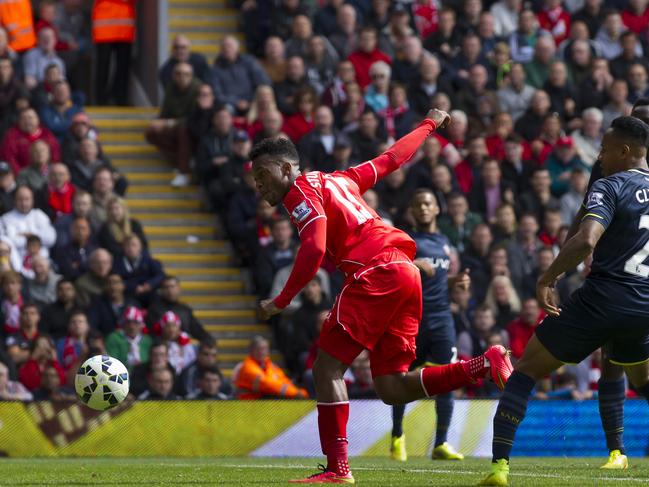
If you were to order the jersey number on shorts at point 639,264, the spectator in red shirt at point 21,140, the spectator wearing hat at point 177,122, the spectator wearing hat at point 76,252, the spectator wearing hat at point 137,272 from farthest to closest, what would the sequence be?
1. the spectator wearing hat at point 177,122
2. the spectator in red shirt at point 21,140
3. the spectator wearing hat at point 137,272
4. the spectator wearing hat at point 76,252
5. the jersey number on shorts at point 639,264

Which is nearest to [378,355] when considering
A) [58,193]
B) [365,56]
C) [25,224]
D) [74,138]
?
[25,224]

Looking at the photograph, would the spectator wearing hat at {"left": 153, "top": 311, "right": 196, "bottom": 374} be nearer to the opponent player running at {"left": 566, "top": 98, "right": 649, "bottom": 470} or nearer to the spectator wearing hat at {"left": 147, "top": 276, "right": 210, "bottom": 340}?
the spectator wearing hat at {"left": 147, "top": 276, "right": 210, "bottom": 340}

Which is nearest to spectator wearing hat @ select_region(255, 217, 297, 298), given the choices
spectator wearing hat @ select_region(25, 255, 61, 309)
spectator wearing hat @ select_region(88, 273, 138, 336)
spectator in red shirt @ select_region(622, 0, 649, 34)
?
spectator wearing hat @ select_region(88, 273, 138, 336)

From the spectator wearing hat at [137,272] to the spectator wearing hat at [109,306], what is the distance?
37cm

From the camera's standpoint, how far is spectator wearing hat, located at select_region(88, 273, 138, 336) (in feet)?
55.0

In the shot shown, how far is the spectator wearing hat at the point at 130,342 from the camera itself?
16.3 m

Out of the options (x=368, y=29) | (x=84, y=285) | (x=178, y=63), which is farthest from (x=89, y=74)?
(x=84, y=285)

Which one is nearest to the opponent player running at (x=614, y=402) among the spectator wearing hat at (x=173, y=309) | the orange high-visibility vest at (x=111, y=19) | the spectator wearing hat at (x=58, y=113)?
the spectator wearing hat at (x=173, y=309)

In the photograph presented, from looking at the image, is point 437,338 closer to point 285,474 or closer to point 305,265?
point 285,474

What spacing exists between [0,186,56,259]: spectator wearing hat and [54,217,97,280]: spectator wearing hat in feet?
0.69

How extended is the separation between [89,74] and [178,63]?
301cm

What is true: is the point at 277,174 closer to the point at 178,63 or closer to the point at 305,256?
the point at 305,256

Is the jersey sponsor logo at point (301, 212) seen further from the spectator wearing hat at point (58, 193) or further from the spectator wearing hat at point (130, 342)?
the spectator wearing hat at point (58, 193)

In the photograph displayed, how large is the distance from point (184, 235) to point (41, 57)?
10.5 feet
